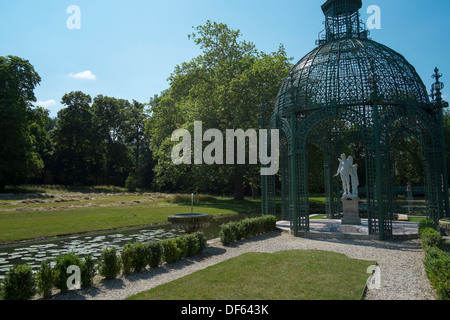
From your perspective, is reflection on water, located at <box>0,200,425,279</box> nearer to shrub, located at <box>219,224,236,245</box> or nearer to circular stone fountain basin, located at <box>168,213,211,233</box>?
circular stone fountain basin, located at <box>168,213,211,233</box>

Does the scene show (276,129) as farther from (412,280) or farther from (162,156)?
(162,156)

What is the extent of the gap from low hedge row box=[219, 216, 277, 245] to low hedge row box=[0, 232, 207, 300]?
169 centimetres

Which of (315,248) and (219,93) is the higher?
(219,93)

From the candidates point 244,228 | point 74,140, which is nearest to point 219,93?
point 244,228

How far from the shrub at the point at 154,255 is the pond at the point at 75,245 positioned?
223 centimetres

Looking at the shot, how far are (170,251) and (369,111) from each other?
434 inches

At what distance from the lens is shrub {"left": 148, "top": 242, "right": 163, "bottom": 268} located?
9.25 meters

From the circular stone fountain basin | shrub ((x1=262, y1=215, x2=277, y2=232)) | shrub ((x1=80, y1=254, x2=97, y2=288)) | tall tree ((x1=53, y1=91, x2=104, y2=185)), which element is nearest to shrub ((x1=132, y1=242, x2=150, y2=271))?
shrub ((x1=80, y1=254, x2=97, y2=288))

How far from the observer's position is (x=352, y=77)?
567 inches

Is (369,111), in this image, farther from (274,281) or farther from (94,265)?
(94,265)

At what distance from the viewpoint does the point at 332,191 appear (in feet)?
64.0

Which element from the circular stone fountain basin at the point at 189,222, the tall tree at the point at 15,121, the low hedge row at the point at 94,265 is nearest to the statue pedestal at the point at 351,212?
the circular stone fountain basin at the point at 189,222

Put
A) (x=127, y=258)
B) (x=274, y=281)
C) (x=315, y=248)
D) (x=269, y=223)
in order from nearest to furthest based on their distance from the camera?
(x=274, y=281)
(x=127, y=258)
(x=315, y=248)
(x=269, y=223)

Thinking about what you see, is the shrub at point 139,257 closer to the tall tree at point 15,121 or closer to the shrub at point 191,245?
the shrub at point 191,245
